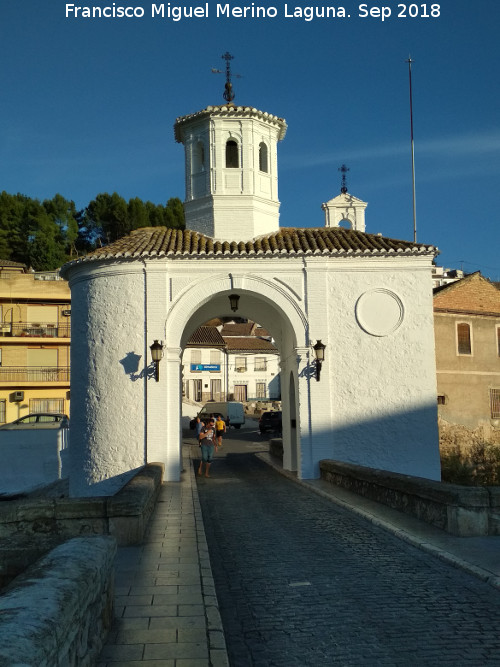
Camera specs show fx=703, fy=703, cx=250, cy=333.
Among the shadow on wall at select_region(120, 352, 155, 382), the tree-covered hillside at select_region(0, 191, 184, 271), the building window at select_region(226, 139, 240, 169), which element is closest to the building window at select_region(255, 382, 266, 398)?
the tree-covered hillside at select_region(0, 191, 184, 271)

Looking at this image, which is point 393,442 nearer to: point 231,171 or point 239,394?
point 231,171

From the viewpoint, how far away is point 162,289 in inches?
717

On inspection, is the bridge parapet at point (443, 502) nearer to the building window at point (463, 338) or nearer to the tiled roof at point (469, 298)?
the building window at point (463, 338)

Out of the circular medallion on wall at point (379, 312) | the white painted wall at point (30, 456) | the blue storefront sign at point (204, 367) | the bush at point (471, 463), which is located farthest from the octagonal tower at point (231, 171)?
the blue storefront sign at point (204, 367)

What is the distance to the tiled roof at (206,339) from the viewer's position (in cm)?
6328

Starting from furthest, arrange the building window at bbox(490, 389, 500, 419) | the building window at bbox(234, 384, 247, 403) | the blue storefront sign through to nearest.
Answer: the building window at bbox(234, 384, 247, 403) → the blue storefront sign → the building window at bbox(490, 389, 500, 419)

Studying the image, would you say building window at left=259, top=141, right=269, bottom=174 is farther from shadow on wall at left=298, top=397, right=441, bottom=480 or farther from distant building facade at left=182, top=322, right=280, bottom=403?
distant building facade at left=182, top=322, right=280, bottom=403

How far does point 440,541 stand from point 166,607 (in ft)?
14.0

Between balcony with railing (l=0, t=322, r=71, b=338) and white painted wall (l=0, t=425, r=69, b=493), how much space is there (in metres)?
13.2

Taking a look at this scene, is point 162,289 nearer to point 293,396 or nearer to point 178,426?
point 178,426

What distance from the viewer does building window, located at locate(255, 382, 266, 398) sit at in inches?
2552

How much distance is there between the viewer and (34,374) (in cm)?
4075

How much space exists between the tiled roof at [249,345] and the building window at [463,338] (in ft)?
115

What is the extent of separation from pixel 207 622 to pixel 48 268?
59.8m
